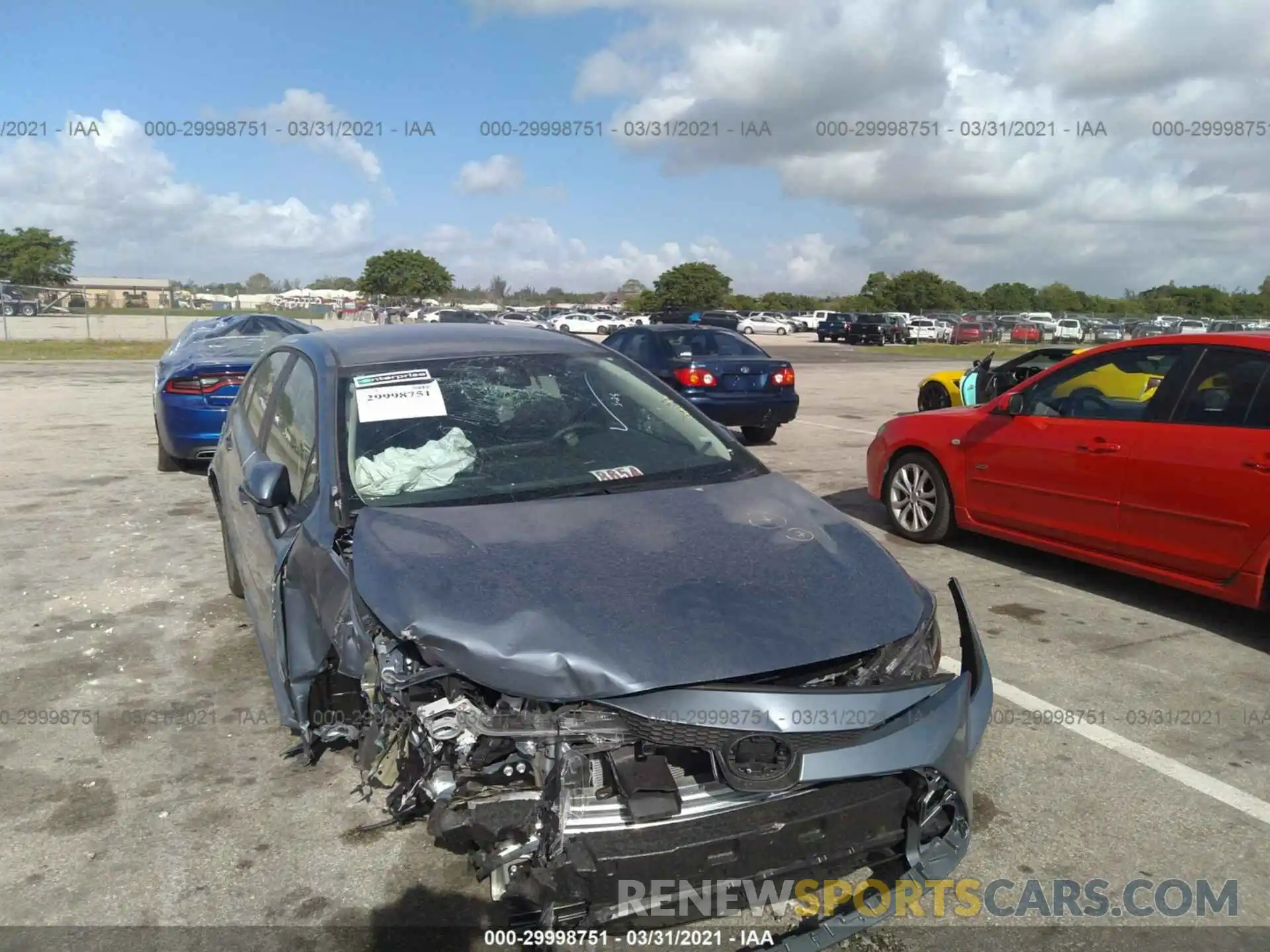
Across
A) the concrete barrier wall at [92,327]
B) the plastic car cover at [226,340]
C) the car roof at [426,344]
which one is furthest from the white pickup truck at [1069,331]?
the car roof at [426,344]

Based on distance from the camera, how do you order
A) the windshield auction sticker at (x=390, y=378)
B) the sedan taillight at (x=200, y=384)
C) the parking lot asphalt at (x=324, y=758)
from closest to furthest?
the parking lot asphalt at (x=324, y=758)
the windshield auction sticker at (x=390, y=378)
the sedan taillight at (x=200, y=384)

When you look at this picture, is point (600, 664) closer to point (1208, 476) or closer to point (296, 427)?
point (296, 427)

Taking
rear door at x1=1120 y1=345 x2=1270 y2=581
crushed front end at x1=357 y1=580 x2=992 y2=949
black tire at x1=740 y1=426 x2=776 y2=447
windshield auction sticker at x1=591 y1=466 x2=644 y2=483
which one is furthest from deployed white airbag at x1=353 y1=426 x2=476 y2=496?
black tire at x1=740 y1=426 x2=776 y2=447

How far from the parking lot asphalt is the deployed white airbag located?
110 centimetres

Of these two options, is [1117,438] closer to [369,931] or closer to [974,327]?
[369,931]

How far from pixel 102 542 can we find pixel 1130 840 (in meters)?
6.38

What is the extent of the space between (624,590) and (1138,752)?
2.39 meters

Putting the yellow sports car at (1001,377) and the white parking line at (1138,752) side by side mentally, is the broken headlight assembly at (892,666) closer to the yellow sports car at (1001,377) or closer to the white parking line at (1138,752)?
the white parking line at (1138,752)

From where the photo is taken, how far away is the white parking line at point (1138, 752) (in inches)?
136

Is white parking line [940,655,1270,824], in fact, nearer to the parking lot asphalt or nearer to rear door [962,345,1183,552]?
the parking lot asphalt

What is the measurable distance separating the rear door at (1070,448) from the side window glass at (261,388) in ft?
14.1

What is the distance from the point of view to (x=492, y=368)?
13.3 ft

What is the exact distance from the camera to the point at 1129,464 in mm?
5359

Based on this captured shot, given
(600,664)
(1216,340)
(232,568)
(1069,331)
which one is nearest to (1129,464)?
(1216,340)
